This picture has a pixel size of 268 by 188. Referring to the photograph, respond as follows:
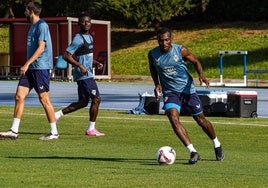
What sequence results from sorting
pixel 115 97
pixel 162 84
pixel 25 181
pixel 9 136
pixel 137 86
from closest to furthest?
pixel 25 181, pixel 162 84, pixel 9 136, pixel 115 97, pixel 137 86

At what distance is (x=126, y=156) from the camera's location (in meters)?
14.5

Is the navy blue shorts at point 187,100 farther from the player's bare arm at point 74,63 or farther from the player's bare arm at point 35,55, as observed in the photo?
the player's bare arm at point 74,63

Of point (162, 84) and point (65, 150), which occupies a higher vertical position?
point (162, 84)

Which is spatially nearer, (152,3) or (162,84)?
(162,84)

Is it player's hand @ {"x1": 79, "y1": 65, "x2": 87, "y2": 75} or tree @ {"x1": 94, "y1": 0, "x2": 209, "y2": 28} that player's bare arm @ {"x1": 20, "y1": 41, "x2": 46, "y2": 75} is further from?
tree @ {"x1": 94, "y1": 0, "x2": 209, "y2": 28}

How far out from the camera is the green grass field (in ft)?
37.6

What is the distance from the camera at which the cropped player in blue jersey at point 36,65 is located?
16.5 metres

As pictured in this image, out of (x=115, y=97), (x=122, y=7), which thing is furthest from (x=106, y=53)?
(x=115, y=97)

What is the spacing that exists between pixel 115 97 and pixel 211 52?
1996 cm

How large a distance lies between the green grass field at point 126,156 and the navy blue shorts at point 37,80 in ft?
3.02

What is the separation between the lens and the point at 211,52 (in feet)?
171

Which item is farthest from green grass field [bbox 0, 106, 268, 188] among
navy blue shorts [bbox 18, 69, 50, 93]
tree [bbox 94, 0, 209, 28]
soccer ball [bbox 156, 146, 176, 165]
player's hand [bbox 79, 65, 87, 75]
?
tree [bbox 94, 0, 209, 28]

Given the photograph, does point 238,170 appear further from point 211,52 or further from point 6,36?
point 6,36

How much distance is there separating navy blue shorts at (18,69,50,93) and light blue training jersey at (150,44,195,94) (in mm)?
3352
